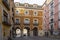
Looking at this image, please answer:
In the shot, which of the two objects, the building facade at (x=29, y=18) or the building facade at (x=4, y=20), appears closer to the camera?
the building facade at (x=4, y=20)

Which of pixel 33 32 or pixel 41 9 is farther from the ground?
pixel 41 9

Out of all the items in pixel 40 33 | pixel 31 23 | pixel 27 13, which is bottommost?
pixel 40 33

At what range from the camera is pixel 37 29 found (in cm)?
5344

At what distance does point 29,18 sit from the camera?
53.5 metres

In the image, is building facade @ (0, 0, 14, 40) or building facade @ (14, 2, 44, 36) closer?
building facade @ (0, 0, 14, 40)

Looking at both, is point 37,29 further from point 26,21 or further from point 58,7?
point 58,7

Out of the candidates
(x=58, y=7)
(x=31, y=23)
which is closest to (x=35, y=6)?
(x=31, y=23)

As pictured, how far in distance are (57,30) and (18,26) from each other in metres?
19.7

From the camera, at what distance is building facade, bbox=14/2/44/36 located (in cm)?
5275

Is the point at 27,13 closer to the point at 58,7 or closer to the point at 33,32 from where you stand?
the point at 33,32

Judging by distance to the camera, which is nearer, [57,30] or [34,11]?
[57,30]

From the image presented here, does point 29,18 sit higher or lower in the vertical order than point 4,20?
lower

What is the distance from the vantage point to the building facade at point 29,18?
173ft

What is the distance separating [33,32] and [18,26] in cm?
584
